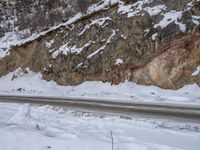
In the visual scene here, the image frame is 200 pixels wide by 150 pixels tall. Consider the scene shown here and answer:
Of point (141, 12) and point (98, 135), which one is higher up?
point (141, 12)

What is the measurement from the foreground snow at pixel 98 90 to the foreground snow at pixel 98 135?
13.0ft

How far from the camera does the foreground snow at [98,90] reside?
15.6 metres

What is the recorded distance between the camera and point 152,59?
18875mm

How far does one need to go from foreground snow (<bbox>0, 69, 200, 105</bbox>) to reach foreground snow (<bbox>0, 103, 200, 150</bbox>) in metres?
3.95

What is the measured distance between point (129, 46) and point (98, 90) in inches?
120

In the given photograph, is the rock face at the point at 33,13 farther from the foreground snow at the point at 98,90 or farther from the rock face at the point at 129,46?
the foreground snow at the point at 98,90

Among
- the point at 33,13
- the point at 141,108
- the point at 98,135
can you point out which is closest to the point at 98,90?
the point at 141,108

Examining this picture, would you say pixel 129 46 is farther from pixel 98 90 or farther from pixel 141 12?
pixel 98 90

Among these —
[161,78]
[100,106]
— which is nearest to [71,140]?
[100,106]

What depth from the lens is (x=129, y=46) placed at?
67.8ft

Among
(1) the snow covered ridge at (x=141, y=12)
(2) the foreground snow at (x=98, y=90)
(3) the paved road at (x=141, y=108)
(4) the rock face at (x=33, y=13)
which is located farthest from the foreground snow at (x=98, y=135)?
(4) the rock face at (x=33, y=13)

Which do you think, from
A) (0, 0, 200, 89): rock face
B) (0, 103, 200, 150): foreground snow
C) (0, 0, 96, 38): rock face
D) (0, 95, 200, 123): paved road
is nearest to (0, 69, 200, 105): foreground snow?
(0, 0, 200, 89): rock face

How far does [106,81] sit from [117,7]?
209 inches

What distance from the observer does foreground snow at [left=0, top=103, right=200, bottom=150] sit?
7.67 metres
